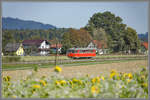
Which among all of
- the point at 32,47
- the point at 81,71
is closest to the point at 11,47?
the point at 32,47

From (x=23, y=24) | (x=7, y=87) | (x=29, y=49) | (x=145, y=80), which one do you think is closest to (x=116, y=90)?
(x=145, y=80)

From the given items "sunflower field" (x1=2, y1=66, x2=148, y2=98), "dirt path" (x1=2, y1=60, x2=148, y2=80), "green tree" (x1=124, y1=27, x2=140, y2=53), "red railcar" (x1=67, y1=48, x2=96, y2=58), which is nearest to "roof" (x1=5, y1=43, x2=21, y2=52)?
"dirt path" (x1=2, y1=60, x2=148, y2=80)

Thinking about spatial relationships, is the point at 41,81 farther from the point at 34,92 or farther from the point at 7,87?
the point at 7,87

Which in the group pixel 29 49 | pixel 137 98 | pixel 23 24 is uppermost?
pixel 23 24

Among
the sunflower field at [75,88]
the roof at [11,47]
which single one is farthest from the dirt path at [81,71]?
the roof at [11,47]

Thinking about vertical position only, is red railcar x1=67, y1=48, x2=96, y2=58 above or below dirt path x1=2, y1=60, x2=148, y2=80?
above

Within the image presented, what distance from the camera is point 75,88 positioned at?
4.40 m

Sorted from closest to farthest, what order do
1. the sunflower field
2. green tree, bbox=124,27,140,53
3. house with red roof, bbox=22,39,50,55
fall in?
the sunflower field, house with red roof, bbox=22,39,50,55, green tree, bbox=124,27,140,53

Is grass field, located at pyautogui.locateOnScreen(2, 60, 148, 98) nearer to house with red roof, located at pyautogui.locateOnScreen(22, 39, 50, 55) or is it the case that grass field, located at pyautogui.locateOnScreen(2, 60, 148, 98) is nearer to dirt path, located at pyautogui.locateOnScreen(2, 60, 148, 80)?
→ dirt path, located at pyautogui.locateOnScreen(2, 60, 148, 80)

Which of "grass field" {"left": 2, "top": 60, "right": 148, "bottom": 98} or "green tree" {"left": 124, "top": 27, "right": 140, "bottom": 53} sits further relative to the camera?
"green tree" {"left": 124, "top": 27, "right": 140, "bottom": 53}

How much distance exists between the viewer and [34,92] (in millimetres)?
4219

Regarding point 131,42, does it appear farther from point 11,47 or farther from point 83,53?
point 83,53

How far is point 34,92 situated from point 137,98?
1.69 meters

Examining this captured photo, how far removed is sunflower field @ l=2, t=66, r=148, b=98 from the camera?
161 inches
